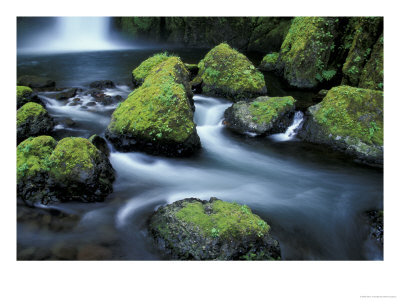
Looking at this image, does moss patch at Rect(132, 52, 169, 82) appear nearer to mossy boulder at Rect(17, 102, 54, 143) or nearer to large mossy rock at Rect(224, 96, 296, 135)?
large mossy rock at Rect(224, 96, 296, 135)

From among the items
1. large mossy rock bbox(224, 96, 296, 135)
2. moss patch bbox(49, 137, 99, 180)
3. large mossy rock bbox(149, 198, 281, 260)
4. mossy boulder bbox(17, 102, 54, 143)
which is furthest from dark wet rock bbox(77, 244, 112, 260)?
large mossy rock bbox(224, 96, 296, 135)

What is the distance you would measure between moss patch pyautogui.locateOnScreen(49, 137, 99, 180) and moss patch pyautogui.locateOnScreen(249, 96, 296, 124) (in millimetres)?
4590

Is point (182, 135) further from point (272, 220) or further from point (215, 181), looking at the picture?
point (272, 220)

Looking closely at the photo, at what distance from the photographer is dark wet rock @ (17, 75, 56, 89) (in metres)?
10.7

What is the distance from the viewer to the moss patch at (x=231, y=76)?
9789 millimetres

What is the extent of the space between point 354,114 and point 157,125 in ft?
15.9

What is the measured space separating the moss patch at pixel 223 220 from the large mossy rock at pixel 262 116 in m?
3.95

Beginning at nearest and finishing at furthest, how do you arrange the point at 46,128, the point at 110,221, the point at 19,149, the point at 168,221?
the point at 168,221 < the point at 110,221 < the point at 19,149 < the point at 46,128

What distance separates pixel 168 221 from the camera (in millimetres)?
4086

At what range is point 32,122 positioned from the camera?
714cm

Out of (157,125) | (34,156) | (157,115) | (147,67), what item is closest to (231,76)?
(147,67)

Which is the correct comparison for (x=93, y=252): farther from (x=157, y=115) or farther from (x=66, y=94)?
(x=66, y=94)
